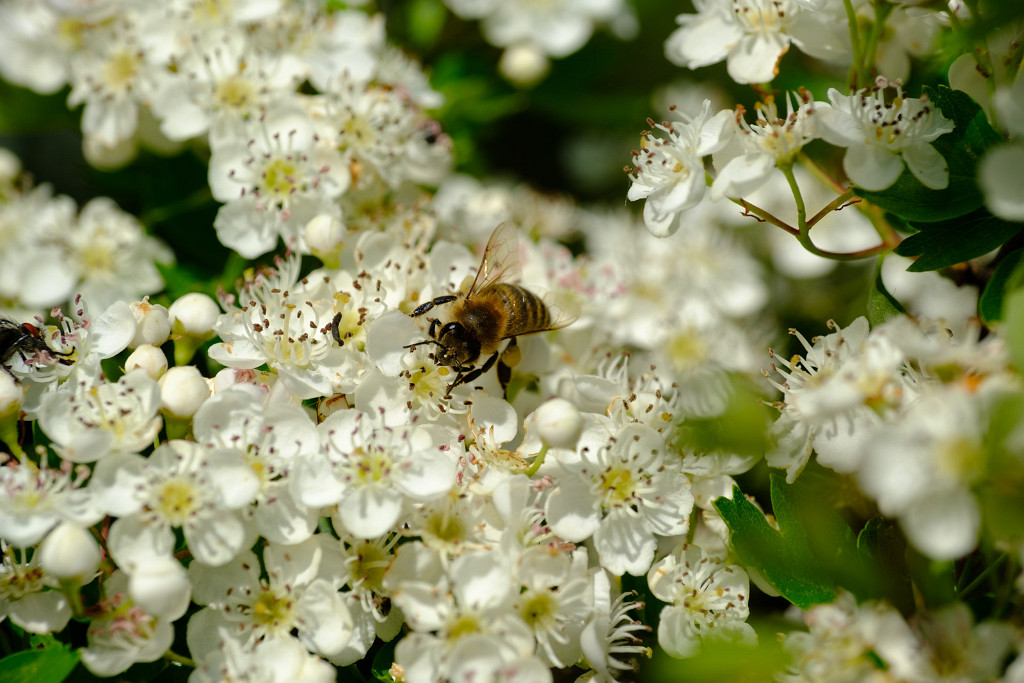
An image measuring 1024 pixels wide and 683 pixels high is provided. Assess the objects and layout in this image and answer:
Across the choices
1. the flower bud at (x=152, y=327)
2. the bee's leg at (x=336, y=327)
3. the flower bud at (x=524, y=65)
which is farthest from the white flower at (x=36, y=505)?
the flower bud at (x=524, y=65)

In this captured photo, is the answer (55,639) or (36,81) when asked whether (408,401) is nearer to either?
(55,639)

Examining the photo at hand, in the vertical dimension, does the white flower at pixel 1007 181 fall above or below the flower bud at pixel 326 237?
above

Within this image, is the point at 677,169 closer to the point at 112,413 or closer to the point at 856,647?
the point at 856,647

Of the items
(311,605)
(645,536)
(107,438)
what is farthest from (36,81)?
(645,536)

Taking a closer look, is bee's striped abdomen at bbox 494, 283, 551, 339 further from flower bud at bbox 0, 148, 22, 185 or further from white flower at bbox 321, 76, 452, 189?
flower bud at bbox 0, 148, 22, 185

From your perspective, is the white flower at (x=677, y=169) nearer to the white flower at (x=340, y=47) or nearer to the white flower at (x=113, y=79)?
the white flower at (x=340, y=47)

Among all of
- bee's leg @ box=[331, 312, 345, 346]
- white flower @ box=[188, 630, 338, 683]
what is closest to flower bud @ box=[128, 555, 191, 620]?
white flower @ box=[188, 630, 338, 683]

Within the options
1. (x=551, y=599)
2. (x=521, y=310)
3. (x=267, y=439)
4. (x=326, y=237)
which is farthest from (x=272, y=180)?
(x=551, y=599)
